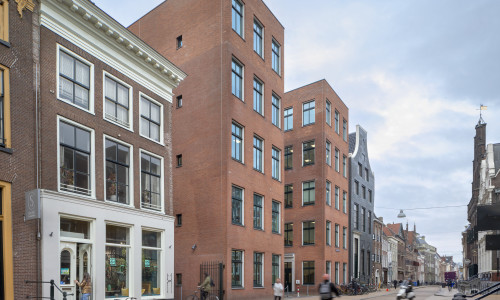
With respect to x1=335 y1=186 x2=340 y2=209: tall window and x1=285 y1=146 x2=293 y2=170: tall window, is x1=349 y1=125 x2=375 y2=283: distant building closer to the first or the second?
x1=335 y1=186 x2=340 y2=209: tall window

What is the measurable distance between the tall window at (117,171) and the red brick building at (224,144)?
762cm

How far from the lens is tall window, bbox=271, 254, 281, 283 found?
30.2 m

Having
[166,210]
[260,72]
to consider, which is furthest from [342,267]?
[166,210]

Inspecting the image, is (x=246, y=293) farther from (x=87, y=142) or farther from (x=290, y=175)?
(x=290, y=175)

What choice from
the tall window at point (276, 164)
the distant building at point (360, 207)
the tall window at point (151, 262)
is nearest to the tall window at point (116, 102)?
the tall window at point (151, 262)

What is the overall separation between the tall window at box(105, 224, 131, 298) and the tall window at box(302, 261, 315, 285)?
2485 centimetres

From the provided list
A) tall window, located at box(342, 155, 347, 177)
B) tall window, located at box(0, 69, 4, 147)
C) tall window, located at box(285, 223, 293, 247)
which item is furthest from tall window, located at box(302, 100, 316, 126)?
tall window, located at box(0, 69, 4, 147)

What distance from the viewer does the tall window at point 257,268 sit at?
27589mm

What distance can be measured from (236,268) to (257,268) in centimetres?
289

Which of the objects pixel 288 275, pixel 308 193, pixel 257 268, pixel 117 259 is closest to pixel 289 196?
pixel 308 193

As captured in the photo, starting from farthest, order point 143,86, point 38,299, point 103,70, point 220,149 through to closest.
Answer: point 220,149
point 143,86
point 103,70
point 38,299

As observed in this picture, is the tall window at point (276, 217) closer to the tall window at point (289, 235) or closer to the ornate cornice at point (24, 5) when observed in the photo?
the tall window at point (289, 235)

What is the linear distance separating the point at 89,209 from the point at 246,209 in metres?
12.5

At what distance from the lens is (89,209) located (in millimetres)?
16156
